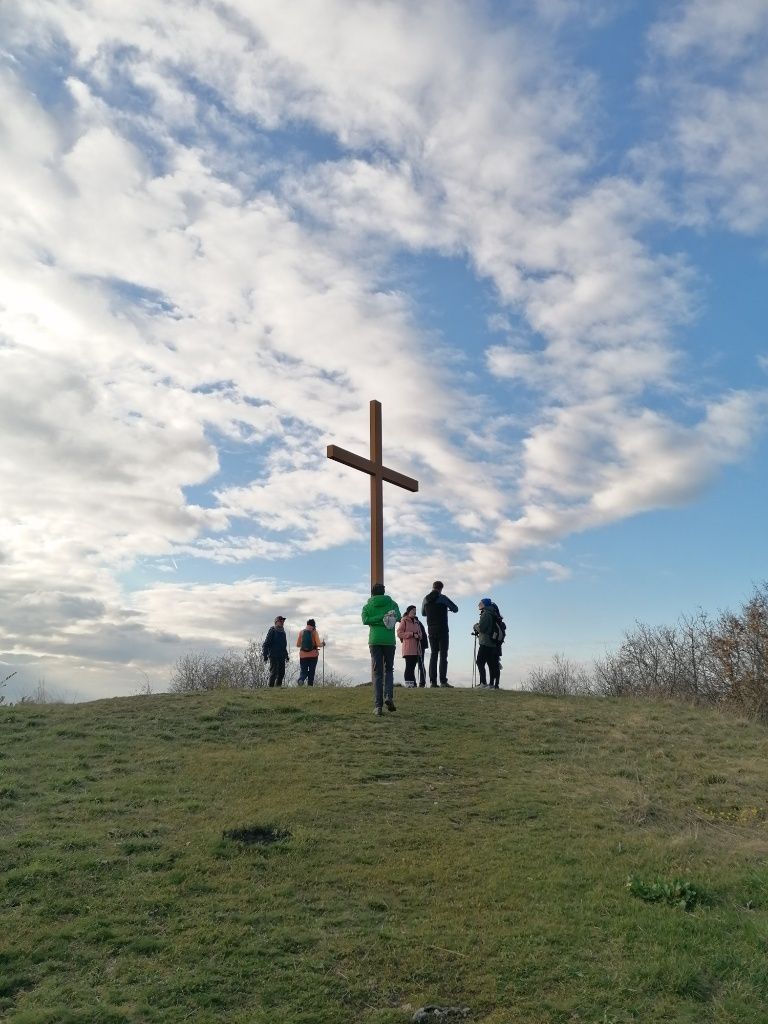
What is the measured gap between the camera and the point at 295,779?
34.1 feet

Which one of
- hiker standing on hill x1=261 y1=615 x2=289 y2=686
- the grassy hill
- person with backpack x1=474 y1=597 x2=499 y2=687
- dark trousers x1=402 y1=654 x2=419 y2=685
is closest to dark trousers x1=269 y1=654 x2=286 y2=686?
hiker standing on hill x1=261 y1=615 x2=289 y2=686

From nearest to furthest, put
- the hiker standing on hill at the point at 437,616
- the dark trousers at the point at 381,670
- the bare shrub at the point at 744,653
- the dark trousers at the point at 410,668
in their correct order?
the dark trousers at the point at 381,670 → the hiker standing on hill at the point at 437,616 → the dark trousers at the point at 410,668 → the bare shrub at the point at 744,653

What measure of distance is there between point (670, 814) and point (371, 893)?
4285 millimetres

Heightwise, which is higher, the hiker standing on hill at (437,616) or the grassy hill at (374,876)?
the hiker standing on hill at (437,616)

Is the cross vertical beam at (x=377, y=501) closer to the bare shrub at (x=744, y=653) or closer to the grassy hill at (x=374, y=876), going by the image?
the grassy hill at (x=374, y=876)

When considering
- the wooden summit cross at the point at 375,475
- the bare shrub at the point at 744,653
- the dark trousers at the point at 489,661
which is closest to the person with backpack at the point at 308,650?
the wooden summit cross at the point at 375,475

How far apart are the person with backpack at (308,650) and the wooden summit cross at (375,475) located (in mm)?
2094

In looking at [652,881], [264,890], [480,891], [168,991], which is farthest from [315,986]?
[652,881]

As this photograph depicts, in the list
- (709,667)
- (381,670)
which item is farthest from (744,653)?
(381,670)

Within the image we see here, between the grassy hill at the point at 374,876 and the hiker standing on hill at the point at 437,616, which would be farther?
the hiker standing on hill at the point at 437,616

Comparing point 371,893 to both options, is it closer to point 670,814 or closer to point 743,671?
point 670,814

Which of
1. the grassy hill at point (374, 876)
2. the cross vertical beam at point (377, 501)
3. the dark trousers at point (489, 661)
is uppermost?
the cross vertical beam at point (377, 501)

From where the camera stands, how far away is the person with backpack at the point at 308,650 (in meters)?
19.2

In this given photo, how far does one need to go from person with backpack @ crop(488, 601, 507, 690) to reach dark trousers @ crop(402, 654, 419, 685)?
1.68 meters
